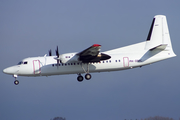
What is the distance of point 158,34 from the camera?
3106 centimetres

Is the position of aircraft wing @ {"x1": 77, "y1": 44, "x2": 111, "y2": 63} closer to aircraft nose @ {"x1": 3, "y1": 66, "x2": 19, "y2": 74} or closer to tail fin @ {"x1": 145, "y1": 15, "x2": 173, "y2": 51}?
tail fin @ {"x1": 145, "y1": 15, "x2": 173, "y2": 51}

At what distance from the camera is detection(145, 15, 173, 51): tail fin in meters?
30.9

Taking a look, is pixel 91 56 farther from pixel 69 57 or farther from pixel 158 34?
pixel 158 34

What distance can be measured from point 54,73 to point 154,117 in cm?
1408

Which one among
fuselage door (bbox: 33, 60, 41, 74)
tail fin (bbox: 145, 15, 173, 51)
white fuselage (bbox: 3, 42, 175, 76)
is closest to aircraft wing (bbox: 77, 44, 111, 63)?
white fuselage (bbox: 3, 42, 175, 76)

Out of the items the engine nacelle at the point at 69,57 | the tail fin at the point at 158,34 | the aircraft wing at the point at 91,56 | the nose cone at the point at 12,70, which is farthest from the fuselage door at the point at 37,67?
the tail fin at the point at 158,34

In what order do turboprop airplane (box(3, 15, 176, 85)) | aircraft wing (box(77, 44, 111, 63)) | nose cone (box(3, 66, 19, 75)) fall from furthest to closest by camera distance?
nose cone (box(3, 66, 19, 75)) → turboprop airplane (box(3, 15, 176, 85)) → aircraft wing (box(77, 44, 111, 63))

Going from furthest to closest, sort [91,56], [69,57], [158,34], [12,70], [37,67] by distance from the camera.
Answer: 1. [158,34]
2. [12,70]
3. [37,67]
4. [69,57]
5. [91,56]

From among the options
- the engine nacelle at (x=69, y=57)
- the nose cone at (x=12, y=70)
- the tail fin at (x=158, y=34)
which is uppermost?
the tail fin at (x=158, y=34)

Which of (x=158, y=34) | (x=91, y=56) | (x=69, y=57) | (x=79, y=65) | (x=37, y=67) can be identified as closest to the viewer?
(x=91, y=56)

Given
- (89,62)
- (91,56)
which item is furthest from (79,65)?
(91,56)

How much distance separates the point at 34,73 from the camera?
29.0 meters

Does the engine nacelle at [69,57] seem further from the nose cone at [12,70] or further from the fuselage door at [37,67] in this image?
the nose cone at [12,70]

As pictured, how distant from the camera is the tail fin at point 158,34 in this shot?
30.9 metres
